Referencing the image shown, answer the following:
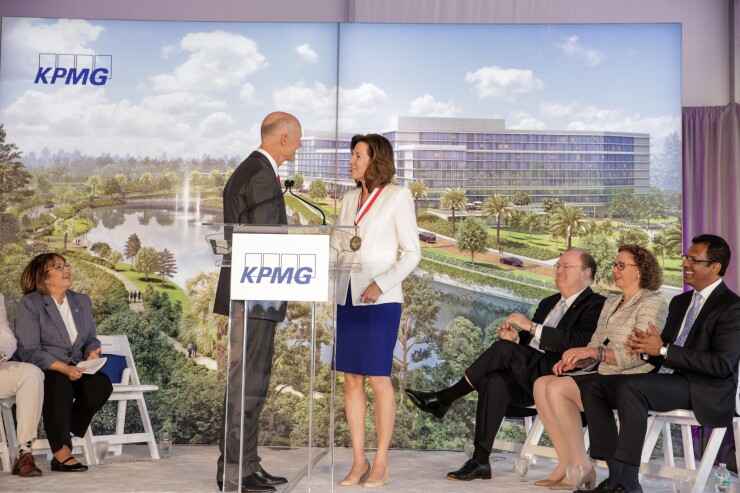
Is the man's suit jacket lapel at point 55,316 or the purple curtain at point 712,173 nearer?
the man's suit jacket lapel at point 55,316

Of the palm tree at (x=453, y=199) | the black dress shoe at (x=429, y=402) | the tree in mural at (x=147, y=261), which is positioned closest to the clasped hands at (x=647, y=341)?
the black dress shoe at (x=429, y=402)

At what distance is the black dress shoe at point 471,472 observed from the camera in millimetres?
4789

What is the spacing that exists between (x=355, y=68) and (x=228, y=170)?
1.10 m

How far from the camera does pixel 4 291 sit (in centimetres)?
614

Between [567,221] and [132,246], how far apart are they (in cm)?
290

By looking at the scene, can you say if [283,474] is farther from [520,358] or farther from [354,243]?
[520,358]

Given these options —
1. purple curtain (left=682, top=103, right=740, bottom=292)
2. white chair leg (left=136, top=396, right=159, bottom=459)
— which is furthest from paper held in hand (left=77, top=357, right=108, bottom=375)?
purple curtain (left=682, top=103, right=740, bottom=292)

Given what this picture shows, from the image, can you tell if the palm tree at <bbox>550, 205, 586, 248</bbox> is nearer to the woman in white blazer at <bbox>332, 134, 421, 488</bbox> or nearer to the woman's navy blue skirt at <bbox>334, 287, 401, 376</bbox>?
the woman in white blazer at <bbox>332, 134, 421, 488</bbox>

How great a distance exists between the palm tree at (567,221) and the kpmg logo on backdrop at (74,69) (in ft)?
10.2

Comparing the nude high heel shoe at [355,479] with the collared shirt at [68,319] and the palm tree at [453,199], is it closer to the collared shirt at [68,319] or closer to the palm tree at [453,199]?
the collared shirt at [68,319]

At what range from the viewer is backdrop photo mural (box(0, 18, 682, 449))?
6.22 meters

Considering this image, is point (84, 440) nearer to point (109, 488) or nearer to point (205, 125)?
point (109, 488)

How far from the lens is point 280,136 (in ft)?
14.5

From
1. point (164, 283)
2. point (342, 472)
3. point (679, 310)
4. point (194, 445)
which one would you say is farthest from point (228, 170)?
point (679, 310)
